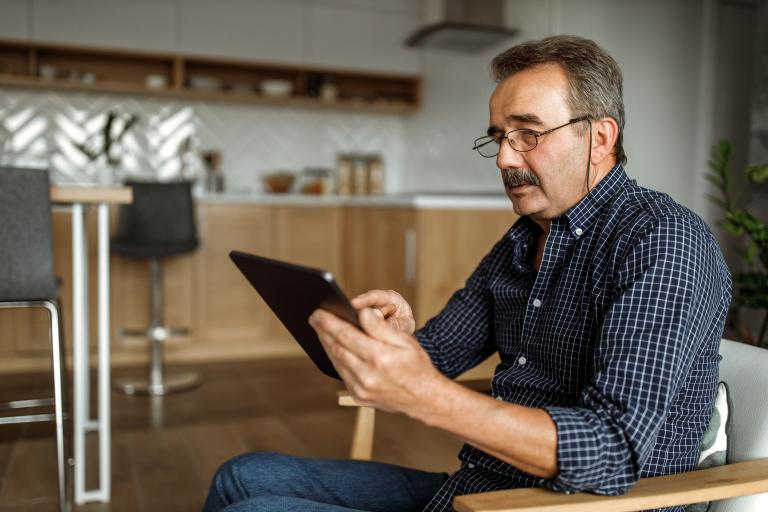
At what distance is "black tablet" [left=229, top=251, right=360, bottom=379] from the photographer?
2.61ft

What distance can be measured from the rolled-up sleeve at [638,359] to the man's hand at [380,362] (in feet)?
0.59

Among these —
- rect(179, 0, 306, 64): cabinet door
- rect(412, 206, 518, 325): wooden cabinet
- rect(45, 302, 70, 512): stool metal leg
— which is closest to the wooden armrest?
rect(45, 302, 70, 512): stool metal leg

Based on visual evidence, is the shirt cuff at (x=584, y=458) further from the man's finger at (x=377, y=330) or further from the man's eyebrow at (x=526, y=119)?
the man's eyebrow at (x=526, y=119)

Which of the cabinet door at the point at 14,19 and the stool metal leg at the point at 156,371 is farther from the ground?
the cabinet door at the point at 14,19

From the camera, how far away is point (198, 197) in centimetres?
413

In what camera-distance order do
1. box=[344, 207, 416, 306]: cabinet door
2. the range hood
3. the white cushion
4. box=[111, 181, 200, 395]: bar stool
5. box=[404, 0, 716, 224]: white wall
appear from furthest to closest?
the range hood < box=[111, 181, 200, 395]: bar stool < box=[344, 207, 416, 306]: cabinet door < box=[404, 0, 716, 224]: white wall < the white cushion

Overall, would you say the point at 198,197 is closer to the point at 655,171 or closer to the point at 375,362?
the point at 655,171

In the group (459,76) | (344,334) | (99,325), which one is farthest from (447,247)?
(344,334)

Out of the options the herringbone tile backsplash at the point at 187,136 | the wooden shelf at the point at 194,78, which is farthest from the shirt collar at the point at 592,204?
the wooden shelf at the point at 194,78

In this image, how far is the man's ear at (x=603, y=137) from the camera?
1.14 m

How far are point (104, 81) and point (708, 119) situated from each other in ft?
12.1

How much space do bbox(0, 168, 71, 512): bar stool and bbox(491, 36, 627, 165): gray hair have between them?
1386mm

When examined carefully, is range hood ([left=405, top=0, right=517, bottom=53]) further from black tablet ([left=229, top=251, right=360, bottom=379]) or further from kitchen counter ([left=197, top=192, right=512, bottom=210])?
black tablet ([left=229, top=251, right=360, bottom=379])

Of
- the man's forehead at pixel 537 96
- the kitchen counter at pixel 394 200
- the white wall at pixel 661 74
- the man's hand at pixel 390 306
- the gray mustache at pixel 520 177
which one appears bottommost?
the man's hand at pixel 390 306
